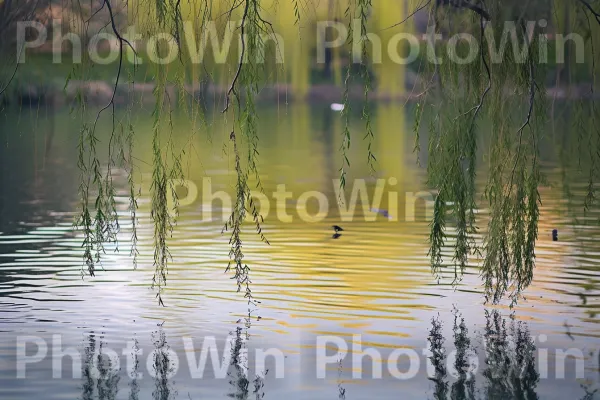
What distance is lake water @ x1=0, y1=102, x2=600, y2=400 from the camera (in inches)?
271

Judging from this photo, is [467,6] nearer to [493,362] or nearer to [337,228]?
[493,362]

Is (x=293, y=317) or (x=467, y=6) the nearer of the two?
(x=467, y=6)

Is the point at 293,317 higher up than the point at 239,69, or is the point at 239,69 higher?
the point at 239,69

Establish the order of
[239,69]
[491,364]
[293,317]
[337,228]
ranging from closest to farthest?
[239,69]
[491,364]
[293,317]
[337,228]

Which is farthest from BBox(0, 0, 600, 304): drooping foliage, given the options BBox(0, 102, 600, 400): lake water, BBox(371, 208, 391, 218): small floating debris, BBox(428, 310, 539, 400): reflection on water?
BBox(371, 208, 391, 218): small floating debris

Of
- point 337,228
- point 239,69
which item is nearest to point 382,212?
point 337,228

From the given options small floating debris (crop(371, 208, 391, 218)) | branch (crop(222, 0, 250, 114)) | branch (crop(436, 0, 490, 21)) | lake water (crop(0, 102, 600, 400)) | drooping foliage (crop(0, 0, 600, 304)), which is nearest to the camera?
branch (crop(222, 0, 250, 114))

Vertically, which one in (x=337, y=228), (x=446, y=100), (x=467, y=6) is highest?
(x=467, y=6)

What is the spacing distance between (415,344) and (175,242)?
6007 mm

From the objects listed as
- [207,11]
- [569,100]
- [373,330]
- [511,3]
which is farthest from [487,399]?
[207,11]

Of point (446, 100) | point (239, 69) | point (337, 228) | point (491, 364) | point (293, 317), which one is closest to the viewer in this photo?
point (239, 69)

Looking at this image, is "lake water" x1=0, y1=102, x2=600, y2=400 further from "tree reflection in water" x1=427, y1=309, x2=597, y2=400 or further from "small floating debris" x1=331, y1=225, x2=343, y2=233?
"small floating debris" x1=331, y1=225, x2=343, y2=233

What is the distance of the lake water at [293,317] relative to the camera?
6883 mm

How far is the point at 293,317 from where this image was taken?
867cm
